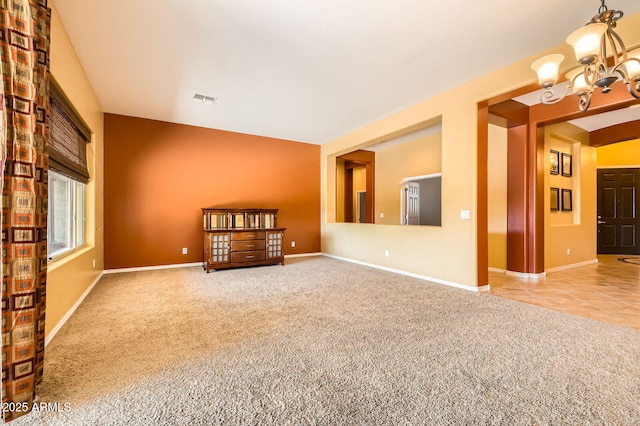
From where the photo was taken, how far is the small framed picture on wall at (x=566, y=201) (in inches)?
220

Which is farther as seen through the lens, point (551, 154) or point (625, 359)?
point (551, 154)

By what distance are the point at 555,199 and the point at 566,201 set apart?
48 centimetres

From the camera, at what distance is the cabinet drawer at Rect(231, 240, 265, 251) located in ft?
17.0

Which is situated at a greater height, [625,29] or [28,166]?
[625,29]

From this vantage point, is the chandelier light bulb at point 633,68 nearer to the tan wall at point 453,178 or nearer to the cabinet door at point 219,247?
the tan wall at point 453,178

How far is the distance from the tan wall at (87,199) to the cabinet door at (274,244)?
107 inches

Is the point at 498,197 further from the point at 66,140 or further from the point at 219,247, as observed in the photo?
the point at 66,140

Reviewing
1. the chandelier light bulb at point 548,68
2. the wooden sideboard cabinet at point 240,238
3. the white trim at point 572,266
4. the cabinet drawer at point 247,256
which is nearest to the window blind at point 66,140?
the wooden sideboard cabinet at point 240,238

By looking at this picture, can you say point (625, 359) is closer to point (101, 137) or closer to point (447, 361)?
point (447, 361)

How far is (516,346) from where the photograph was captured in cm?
215

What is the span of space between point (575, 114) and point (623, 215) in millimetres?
5284

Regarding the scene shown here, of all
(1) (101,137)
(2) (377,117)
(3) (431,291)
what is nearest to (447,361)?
(3) (431,291)

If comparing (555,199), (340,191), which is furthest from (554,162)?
(340,191)

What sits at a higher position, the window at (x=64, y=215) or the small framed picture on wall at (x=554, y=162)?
the small framed picture on wall at (x=554, y=162)
